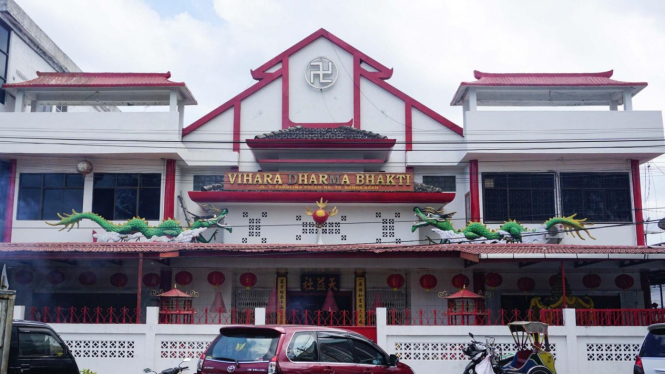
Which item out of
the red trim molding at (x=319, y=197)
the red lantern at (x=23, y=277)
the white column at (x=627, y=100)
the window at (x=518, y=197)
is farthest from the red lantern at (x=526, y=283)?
the red lantern at (x=23, y=277)

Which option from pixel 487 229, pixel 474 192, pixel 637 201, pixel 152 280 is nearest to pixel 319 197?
pixel 487 229

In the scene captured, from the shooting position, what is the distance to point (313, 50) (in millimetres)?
26406

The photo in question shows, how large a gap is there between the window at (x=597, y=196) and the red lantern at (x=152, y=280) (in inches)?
560

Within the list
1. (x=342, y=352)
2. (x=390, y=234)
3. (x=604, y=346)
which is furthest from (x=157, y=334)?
(x=604, y=346)

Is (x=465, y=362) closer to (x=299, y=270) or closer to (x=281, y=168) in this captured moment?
(x=299, y=270)

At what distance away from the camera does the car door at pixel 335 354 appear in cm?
1057

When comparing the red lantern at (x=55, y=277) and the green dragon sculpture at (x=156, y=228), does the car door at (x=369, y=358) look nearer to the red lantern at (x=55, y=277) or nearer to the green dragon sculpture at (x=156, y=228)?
the green dragon sculpture at (x=156, y=228)

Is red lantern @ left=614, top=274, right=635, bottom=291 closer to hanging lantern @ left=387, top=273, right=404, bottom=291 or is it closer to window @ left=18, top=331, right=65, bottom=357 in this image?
hanging lantern @ left=387, top=273, right=404, bottom=291

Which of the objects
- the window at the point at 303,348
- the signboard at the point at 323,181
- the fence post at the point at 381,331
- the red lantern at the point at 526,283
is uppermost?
the signboard at the point at 323,181

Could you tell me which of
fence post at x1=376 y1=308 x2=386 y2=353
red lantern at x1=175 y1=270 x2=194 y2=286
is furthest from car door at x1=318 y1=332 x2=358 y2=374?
red lantern at x1=175 y1=270 x2=194 y2=286

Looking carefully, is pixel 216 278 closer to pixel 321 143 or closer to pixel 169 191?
pixel 169 191

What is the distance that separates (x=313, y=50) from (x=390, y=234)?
26.6ft

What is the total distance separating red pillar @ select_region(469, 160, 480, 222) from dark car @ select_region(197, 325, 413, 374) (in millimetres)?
13526

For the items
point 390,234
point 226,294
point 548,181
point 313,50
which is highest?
point 313,50
